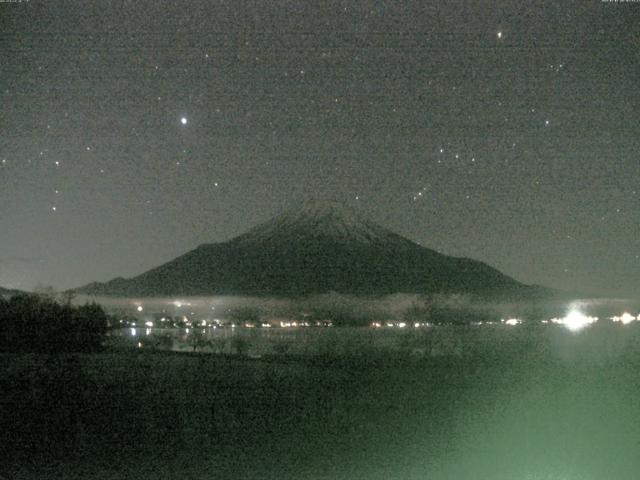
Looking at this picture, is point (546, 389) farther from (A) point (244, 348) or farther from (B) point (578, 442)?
(A) point (244, 348)

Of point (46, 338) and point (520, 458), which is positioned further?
point (46, 338)

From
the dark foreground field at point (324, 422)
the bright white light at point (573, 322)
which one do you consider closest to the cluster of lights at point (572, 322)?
the bright white light at point (573, 322)

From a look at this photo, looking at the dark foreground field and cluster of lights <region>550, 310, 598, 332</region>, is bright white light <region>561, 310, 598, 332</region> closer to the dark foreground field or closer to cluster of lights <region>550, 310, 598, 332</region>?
cluster of lights <region>550, 310, 598, 332</region>

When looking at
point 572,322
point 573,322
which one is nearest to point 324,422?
point 572,322

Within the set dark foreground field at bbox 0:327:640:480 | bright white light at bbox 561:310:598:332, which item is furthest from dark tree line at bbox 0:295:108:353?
bright white light at bbox 561:310:598:332

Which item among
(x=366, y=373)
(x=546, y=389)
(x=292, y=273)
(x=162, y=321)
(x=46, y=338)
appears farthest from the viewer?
(x=292, y=273)

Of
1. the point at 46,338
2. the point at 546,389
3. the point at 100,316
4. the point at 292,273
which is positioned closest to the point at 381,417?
the point at 546,389

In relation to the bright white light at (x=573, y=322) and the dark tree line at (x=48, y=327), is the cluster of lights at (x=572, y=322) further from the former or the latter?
the dark tree line at (x=48, y=327)

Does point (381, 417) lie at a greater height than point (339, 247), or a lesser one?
lesser
